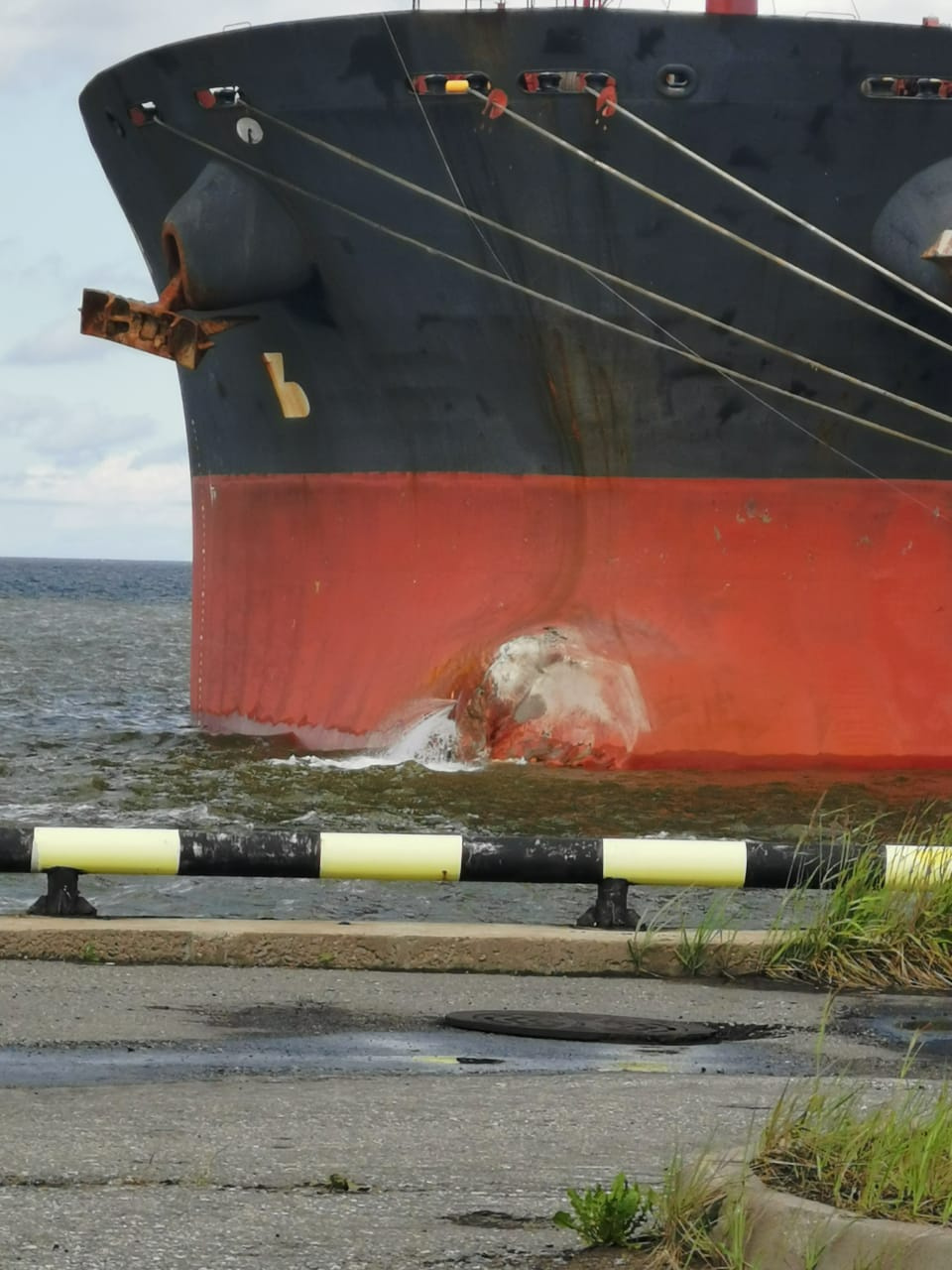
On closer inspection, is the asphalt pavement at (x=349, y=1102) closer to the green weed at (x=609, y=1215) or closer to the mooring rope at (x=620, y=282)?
the green weed at (x=609, y=1215)

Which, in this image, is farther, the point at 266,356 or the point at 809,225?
the point at 266,356

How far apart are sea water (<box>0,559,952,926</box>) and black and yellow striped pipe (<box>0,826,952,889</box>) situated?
0.71ft

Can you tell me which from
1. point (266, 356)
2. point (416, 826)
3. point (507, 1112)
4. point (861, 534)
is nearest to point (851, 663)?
point (861, 534)

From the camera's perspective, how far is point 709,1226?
3.47 m

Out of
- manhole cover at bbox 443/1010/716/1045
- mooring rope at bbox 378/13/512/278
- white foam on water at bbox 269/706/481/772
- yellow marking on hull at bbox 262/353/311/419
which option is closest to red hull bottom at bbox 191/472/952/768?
white foam on water at bbox 269/706/481/772

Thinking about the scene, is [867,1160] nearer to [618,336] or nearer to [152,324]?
[618,336]

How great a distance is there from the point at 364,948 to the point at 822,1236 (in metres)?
3.75

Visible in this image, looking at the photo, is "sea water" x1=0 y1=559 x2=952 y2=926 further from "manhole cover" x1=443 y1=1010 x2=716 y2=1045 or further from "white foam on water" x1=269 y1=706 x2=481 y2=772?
"manhole cover" x1=443 y1=1010 x2=716 y2=1045

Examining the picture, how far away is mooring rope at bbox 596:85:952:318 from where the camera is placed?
12.5m

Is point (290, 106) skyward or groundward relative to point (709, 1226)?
skyward

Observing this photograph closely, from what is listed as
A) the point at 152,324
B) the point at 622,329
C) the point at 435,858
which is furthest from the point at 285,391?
the point at 435,858

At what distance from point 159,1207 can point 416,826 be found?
7.79 meters

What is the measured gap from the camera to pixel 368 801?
12.6 metres

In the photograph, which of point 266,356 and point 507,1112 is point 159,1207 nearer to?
point 507,1112
